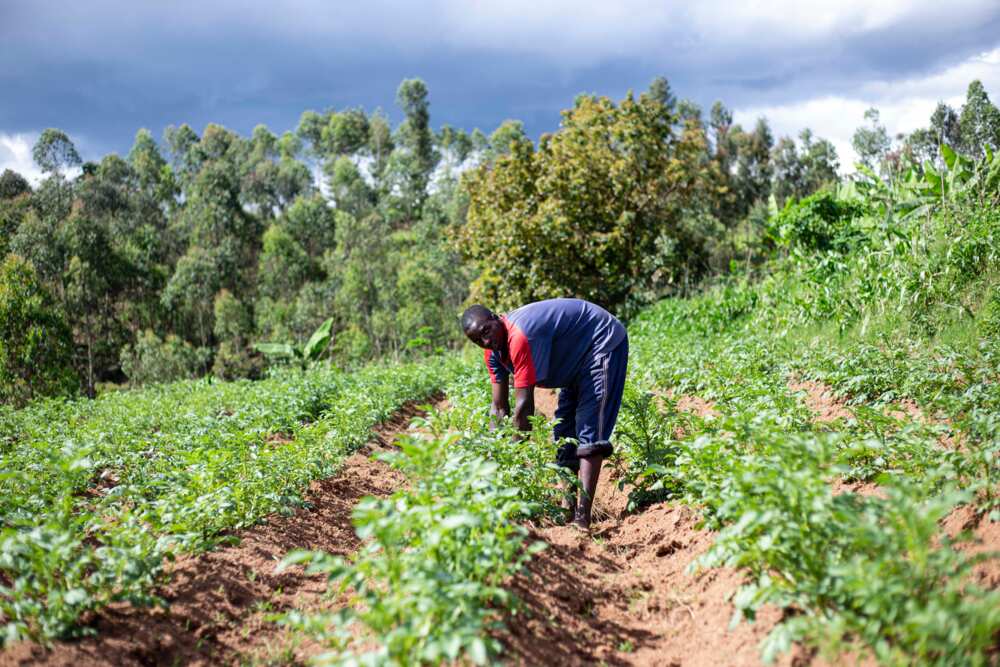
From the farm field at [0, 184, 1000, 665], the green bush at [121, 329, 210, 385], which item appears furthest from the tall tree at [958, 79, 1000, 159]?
the green bush at [121, 329, 210, 385]

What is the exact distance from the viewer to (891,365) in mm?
4930

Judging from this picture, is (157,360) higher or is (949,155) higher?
(949,155)

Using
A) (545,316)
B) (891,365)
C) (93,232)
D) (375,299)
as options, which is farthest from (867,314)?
(93,232)

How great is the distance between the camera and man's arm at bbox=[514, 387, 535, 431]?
4.05 m

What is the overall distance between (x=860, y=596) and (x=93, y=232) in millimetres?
41533

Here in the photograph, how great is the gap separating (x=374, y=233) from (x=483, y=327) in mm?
40605

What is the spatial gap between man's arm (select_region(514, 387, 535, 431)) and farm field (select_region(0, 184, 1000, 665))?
0.34ft

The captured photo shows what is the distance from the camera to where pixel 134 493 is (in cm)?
395

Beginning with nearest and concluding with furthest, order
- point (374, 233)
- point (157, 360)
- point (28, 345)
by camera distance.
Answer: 1. point (28, 345)
2. point (157, 360)
3. point (374, 233)

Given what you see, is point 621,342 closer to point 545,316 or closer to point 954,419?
point 545,316

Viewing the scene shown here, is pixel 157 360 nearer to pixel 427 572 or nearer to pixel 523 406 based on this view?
pixel 523 406

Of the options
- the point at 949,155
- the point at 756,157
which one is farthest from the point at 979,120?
the point at 756,157

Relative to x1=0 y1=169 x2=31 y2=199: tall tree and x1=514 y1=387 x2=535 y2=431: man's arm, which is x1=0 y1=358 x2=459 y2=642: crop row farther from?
x1=0 y1=169 x2=31 y2=199: tall tree

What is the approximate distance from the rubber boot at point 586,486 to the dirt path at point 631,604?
0.38ft
